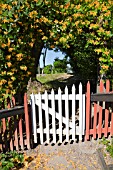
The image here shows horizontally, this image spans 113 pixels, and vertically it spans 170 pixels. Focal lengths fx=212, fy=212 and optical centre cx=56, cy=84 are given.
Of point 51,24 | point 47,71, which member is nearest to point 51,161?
point 51,24

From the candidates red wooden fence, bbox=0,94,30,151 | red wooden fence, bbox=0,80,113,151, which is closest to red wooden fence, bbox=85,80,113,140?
red wooden fence, bbox=0,80,113,151

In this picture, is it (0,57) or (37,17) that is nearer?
(0,57)

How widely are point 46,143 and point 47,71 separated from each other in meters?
15.0

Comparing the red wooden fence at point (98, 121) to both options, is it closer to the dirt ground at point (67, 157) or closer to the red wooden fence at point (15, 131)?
the dirt ground at point (67, 157)

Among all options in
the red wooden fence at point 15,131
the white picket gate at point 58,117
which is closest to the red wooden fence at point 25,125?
the red wooden fence at point 15,131

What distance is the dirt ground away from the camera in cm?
409

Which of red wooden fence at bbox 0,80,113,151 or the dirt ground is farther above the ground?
red wooden fence at bbox 0,80,113,151

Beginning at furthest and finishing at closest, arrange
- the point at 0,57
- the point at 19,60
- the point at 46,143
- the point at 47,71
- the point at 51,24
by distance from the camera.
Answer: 1. the point at 47,71
2. the point at 46,143
3. the point at 51,24
4. the point at 19,60
5. the point at 0,57

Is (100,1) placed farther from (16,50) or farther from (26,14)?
(16,50)

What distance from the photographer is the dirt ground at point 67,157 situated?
13.4ft

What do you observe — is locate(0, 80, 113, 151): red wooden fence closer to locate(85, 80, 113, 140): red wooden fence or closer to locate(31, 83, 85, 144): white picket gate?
locate(85, 80, 113, 140): red wooden fence

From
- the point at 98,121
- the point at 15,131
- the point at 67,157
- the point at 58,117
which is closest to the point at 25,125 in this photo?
the point at 15,131

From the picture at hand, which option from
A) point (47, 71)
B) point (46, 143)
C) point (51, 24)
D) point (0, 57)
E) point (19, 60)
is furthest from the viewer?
point (47, 71)

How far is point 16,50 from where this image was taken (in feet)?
13.5
